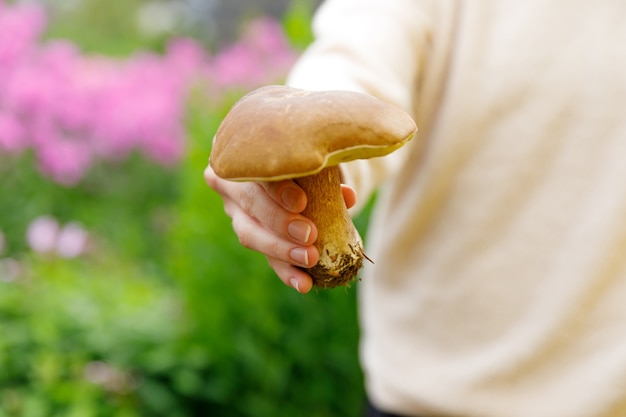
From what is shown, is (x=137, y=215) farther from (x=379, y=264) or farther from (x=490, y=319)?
(x=490, y=319)

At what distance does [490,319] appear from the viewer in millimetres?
1286

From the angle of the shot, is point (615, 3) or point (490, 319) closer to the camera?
point (615, 3)

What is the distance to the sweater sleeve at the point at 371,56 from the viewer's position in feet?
3.76

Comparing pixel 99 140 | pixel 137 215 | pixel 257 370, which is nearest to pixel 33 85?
pixel 99 140

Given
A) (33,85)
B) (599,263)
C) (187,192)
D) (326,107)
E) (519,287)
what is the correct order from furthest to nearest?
(33,85) → (187,192) → (519,287) → (599,263) → (326,107)

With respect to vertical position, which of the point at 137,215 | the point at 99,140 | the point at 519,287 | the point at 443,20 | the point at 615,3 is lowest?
the point at 137,215

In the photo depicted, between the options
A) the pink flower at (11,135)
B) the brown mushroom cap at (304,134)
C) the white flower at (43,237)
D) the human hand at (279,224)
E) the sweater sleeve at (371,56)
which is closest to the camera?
the brown mushroom cap at (304,134)

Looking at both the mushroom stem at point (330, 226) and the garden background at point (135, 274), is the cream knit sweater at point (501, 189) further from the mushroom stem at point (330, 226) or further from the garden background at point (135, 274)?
the garden background at point (135, 274)

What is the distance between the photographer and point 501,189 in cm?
125

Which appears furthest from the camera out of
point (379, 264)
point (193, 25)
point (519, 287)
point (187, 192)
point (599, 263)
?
point (193, 25)

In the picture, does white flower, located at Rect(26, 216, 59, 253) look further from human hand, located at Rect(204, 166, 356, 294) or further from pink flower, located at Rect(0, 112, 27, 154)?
human hand, located at Rect(204, 166, 356, 294)

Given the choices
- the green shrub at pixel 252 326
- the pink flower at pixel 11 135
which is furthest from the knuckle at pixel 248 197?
the pink flower at pixel 11 135

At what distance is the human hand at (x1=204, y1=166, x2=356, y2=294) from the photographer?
874 mm

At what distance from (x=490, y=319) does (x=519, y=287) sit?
0.23 feet
